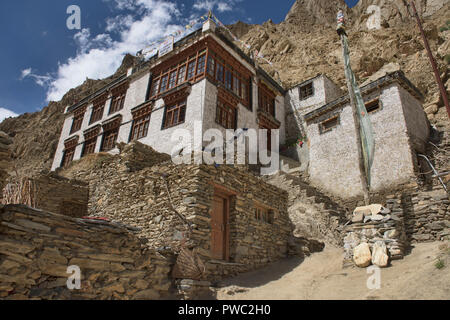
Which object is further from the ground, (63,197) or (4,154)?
→ (63,197)

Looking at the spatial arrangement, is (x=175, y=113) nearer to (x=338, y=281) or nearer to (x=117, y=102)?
(x=117, y=102)

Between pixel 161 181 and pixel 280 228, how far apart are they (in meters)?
4.75

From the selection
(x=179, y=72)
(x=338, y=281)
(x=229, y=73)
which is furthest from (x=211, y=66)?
(x=338, y=281)

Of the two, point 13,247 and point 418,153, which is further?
point 418,153

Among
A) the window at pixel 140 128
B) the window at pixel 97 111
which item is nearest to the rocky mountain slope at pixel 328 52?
the window at pixel 97 111

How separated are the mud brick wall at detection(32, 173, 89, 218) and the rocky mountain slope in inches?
745

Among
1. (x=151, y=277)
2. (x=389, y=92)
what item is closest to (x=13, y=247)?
(x=151, y=277)

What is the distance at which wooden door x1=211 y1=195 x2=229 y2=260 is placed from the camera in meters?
8.04

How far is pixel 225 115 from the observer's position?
1928 centimetres

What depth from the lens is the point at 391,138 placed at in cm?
1404

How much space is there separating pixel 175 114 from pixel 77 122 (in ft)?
47.0

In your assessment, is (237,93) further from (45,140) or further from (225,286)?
(45,140)

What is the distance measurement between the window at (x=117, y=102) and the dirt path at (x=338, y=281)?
65.0 feet

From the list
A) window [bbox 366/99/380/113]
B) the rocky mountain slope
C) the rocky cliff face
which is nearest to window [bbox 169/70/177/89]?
window [bbox 366/99/380/113]
